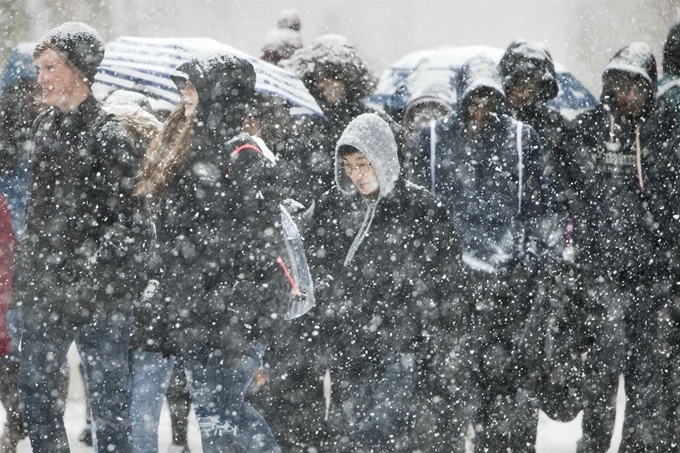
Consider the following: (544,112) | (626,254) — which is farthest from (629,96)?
(626,254)

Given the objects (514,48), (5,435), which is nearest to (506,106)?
(514,48)

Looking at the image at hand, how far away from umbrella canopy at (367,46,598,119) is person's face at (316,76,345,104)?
1014mm

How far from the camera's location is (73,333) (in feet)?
15.6

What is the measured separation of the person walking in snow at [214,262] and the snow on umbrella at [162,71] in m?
2.03

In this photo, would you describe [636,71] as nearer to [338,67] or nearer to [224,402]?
[338,67]

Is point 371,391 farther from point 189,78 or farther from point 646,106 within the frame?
point 646,106

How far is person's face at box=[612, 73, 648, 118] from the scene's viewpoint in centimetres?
631

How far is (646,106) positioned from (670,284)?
3.37 feet

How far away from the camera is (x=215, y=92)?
4582mm

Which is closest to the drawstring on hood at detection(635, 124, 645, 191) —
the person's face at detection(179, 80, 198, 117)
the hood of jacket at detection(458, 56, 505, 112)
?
the hood of jacket at detection(458, 56, 505, 112)

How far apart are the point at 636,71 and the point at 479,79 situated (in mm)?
951

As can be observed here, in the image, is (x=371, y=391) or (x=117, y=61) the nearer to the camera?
(x=371, y=391)

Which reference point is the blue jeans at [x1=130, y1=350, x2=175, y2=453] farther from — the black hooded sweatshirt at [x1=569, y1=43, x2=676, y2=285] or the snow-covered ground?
the black hooded sweatshirt at [x1=569, y1=43, x2=676, y2=285]

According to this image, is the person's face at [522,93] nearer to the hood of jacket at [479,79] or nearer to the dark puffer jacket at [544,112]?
the dark puffer jacket at [544,112]
